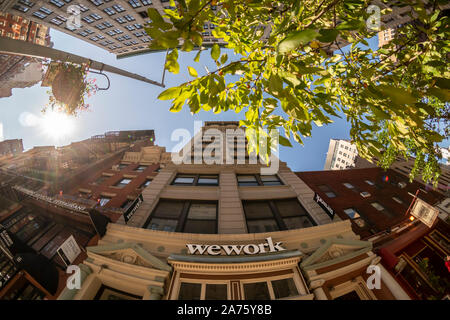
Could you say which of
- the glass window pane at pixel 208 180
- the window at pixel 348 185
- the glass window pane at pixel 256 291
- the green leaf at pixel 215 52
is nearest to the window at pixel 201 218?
the glass window pane at pixel 208 180

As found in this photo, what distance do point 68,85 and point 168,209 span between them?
7.46 metres

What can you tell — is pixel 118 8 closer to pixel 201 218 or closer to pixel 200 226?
pixel 201 218

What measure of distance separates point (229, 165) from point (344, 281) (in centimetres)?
1003

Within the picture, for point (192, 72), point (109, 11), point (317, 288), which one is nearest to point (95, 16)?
point (109, 11)

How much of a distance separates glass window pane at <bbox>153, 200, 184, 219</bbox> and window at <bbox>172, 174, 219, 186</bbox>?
2.11 meters

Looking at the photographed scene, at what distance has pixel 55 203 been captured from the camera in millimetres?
10867

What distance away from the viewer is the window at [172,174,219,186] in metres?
12.7

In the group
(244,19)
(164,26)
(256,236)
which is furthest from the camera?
(256,236)

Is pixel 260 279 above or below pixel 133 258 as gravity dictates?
below

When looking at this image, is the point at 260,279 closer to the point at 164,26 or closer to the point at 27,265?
the point at 164,26

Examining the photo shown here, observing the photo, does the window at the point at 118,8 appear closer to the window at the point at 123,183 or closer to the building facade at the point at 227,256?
the window at the point at 123,183

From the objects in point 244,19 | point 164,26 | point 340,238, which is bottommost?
point 340,238
